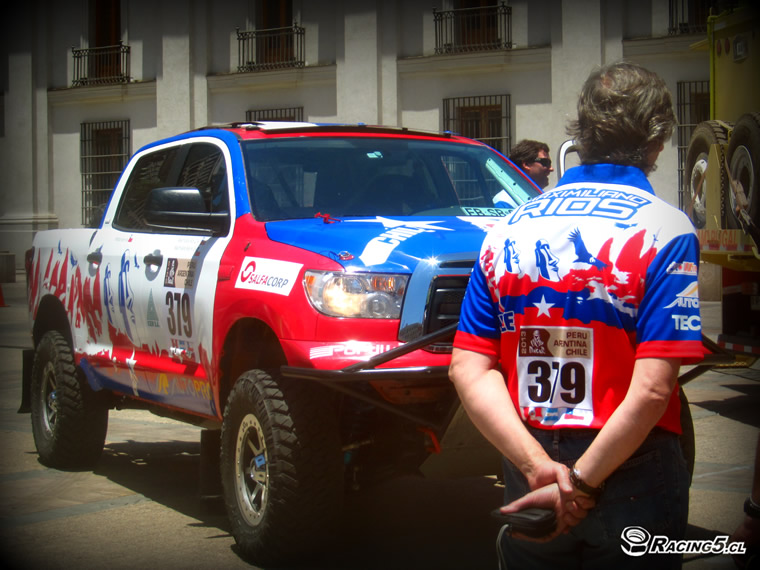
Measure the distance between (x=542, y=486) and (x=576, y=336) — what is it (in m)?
0.34

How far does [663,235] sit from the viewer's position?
7.72 ft

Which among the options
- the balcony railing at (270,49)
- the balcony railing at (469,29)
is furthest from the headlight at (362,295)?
the balcony railing at (270,49)

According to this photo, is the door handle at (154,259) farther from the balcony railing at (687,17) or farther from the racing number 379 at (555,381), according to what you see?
the balcony railing at (687,17)

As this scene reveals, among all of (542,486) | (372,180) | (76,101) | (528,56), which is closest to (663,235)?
(542,486)

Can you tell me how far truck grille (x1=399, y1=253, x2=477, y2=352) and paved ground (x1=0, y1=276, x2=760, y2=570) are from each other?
3.39ft

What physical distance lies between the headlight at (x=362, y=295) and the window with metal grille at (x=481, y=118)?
18.7 metres

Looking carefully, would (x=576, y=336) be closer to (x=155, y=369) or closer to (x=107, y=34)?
(x=155, y=369)

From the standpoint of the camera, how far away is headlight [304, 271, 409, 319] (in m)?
4.27

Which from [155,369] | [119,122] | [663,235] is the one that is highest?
[119,122]

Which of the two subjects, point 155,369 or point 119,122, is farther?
point 119,122

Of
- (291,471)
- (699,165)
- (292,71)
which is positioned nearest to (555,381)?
(291,471)

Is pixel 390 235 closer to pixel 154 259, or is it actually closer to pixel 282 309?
pixel 282 309

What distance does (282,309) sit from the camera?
4.44 m

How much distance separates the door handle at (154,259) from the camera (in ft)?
18.2
